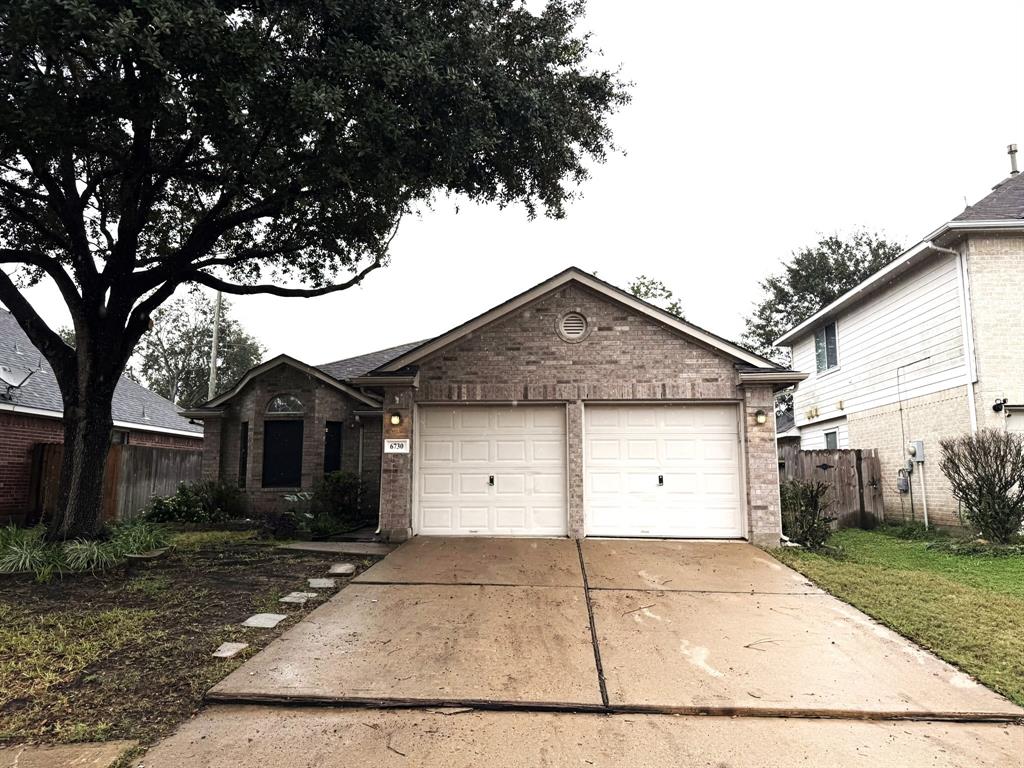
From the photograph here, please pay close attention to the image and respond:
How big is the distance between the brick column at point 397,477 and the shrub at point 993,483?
915 centimetres

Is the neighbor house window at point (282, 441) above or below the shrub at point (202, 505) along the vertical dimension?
above

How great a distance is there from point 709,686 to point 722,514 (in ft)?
18.2

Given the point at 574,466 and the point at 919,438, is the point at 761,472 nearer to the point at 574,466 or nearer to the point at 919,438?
the point at 574,466

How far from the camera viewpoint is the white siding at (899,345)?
37.1 ft

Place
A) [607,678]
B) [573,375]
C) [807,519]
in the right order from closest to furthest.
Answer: [607,678]
[807,519]
[573,375]

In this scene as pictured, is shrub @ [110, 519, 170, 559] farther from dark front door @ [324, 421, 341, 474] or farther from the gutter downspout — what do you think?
the gutter downspout

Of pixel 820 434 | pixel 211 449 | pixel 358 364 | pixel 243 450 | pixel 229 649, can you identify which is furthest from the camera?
pixel 820 434

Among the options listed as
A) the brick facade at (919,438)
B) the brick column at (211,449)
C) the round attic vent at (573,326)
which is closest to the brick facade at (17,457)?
the brick column at (211,449)

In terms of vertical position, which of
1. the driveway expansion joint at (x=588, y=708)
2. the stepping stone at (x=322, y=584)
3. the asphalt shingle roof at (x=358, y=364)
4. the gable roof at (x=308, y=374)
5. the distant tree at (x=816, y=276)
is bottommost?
the driveway expansion joint at (x=588, y=708)

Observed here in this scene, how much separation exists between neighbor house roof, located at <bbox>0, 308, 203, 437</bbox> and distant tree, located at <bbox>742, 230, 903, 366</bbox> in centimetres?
2710

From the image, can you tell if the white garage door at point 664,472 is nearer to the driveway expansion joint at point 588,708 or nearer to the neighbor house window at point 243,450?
the driveway expansion joint at point 588,708

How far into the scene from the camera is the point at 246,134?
7055 mm

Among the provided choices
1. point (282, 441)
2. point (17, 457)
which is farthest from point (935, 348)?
point (17, 457)

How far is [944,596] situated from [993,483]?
13.8ft
